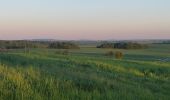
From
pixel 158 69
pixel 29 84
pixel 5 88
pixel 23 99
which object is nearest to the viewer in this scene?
pixel 23 99

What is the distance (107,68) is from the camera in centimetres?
2034

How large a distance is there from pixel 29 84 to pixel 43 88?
395 mm

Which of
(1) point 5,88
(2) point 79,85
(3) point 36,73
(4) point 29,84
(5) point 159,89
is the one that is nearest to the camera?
(1) point 5,88

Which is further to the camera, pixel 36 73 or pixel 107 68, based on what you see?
pixel 107 68

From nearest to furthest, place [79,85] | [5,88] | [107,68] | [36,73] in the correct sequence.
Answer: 1. [5,88]
2. [79,85]
3. [36,73]
4. [107,68]

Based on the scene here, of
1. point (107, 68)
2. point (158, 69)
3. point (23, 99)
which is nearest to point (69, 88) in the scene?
point (23, 99)

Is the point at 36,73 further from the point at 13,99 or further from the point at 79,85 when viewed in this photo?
the point at 13,99

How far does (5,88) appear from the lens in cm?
915

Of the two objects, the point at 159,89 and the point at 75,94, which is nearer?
the point at 75,94

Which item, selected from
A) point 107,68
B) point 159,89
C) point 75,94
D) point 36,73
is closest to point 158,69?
point 107,68

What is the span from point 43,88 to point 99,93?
1401 millimetres

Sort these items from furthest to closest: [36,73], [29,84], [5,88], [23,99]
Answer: [36,73]
[29,84]
[5,88]
[23,99]

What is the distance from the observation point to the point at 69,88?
10156 mm

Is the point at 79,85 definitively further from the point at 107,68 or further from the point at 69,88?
the point at 107,68
